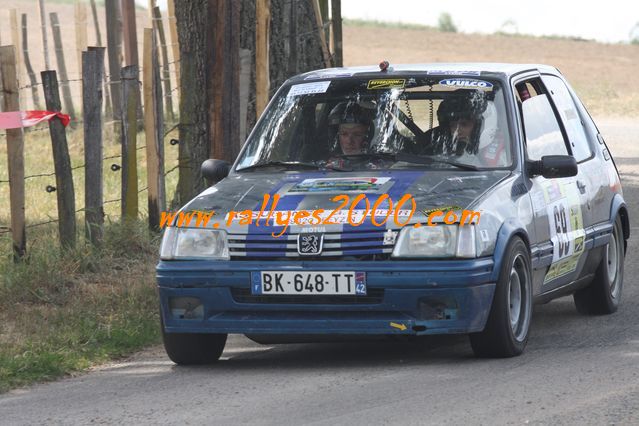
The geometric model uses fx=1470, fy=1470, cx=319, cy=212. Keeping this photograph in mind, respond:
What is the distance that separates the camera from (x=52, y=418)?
22.5 ft

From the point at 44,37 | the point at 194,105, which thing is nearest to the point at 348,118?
the point at 194,105

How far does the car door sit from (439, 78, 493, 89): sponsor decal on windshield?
0.88ft

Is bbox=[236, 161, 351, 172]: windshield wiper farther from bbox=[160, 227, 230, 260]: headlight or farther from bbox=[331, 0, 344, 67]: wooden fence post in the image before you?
bbox=[331, 0, 344, 67]: wooden fence post

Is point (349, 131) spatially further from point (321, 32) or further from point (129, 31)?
point (129, 31)

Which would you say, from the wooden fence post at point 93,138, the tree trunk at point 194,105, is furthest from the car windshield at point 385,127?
the tree trunk at point 194,105

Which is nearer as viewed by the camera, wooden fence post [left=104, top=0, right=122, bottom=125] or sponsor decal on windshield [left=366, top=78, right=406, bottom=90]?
sponsor decal on windshield [left=366, top=78, right=406, bottom=90]

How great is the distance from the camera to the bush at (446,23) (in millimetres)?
64812

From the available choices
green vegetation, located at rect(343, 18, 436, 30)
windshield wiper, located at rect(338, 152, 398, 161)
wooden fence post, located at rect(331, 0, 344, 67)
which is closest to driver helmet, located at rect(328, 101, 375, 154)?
windshield wiper, located at rect(338, 152, 398, 161)

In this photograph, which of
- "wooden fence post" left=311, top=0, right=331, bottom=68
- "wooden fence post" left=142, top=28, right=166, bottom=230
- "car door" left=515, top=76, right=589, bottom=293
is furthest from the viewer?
"wooden fence post" left=311, top=0, right=331, bottom=68

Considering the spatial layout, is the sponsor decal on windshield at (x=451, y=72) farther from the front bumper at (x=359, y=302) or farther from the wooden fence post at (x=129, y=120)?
the wooden fence post at (x=129, y=120)

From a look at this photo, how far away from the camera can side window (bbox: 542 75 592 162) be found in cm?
957

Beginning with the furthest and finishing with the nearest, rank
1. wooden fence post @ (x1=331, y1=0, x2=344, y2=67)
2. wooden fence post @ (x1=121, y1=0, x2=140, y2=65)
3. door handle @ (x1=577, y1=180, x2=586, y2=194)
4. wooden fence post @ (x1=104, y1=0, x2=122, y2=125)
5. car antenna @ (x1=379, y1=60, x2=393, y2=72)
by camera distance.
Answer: wooden fence post @ (x1=104, y1=0, x2=122, y2=125), wooden fence post @ (x1=121, y1=0, x2=140, y2=65), wooden fence post @ (x1=331, y1=0, x2=344, y2=67), door handle @ (x1=577, y1=180, x2=586, y2=194), car antenna @ (x1=379, y1=60, x2=393, y2=72)

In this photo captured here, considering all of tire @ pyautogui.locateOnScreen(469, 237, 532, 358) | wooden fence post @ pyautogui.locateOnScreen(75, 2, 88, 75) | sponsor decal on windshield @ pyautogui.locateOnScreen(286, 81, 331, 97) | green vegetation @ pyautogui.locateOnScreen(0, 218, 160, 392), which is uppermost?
sponsor decal on windshield @ pyautogui.locateOnScreen(286, 81, 331, 97)

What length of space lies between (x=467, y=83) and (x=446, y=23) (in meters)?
57.1
